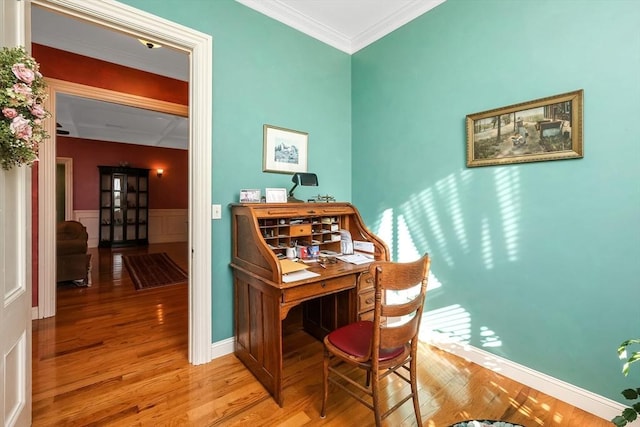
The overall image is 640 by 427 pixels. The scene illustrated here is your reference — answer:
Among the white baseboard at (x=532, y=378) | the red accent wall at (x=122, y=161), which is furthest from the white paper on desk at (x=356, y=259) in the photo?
the red accent wall at (x=122, y=161)

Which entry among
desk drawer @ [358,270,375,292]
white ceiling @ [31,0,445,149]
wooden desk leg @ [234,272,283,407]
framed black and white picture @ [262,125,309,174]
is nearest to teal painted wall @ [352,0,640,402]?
white ceiling @ [31,0,445,149]

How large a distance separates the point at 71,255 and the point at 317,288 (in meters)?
4.00

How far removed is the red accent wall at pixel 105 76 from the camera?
288 cm

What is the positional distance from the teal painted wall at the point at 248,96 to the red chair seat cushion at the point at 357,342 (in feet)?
3.57

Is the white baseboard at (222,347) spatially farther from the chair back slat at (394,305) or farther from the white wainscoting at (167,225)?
the white wainscoting at (167,225)

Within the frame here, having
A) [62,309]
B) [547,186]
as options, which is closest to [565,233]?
[547,186]

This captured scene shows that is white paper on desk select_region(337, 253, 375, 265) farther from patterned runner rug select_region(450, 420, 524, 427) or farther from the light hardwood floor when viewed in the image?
patterned runner rug select_region(450, 420, 524, 427)

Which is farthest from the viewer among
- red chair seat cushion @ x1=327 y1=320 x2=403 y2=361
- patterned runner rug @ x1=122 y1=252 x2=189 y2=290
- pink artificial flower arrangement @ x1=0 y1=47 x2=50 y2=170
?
patterned runner rug @ x1=122 y1=252 x2=189 y2=290

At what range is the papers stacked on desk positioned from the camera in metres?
1.74

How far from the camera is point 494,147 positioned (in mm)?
2004

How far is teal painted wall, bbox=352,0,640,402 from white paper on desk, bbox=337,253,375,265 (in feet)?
1.62

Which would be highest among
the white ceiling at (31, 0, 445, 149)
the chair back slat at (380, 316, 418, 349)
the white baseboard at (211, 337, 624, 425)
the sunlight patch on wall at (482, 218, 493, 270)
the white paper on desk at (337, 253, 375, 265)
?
the white ceiling at (31, 0, 445, 149)

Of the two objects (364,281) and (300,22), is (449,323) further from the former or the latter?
(300,22)

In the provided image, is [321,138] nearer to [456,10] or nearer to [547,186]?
[456,10]
